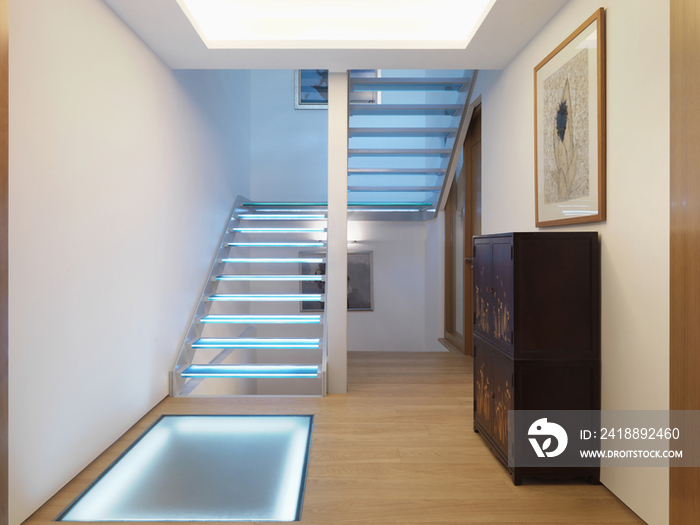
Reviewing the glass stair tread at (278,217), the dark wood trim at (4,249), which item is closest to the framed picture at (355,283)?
the glass stair tread at (278,217)

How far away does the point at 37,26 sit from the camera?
1896 mm

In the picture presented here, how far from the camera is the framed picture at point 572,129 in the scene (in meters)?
2.10

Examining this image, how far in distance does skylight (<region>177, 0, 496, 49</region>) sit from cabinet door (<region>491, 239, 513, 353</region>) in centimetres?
156

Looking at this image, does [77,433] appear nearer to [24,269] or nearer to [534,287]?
[24,269]

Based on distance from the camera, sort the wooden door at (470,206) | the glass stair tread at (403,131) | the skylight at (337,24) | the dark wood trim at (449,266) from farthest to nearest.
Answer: the dark wood trim at (449,266), the wooden door at (470,206), the glass stair tread at (403,131), the skylight at (337,24)

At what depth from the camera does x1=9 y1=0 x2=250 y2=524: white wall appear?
6.00 feet

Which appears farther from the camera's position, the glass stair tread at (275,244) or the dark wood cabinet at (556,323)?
the glass stair tread at (275,244)

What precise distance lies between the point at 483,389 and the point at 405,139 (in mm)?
3922

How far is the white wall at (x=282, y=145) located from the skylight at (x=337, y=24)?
9.12 feet

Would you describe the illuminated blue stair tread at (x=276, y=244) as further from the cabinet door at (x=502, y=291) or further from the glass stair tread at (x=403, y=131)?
the cabinet door at (x=502, y=291)

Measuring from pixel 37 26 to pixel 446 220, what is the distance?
173 inches

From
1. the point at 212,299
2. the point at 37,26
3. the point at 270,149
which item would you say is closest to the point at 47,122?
the point at 37,26

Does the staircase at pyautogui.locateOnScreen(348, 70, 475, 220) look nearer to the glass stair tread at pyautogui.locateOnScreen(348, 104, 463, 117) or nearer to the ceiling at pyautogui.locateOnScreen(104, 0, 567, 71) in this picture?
the glass stair tread at pyautogui.locateOnScreen(348, 104, 463, 117)

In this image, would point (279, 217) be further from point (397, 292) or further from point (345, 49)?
point (345, 49)
